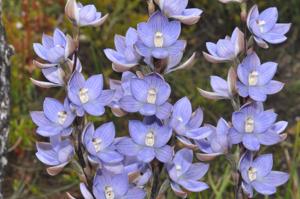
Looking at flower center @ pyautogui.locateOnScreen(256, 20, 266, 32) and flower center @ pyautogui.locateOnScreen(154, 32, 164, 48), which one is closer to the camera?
flower center @ pyautogui.locateOnScreen(154, 32, 164, 48)

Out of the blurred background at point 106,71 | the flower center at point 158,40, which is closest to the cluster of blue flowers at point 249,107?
the flower center at point 158,40

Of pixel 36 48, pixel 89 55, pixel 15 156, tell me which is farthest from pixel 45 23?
pixel 36 48

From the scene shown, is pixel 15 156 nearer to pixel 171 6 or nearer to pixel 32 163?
pixel 32 163

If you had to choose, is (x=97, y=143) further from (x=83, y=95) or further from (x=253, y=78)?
(x=253, y=78)

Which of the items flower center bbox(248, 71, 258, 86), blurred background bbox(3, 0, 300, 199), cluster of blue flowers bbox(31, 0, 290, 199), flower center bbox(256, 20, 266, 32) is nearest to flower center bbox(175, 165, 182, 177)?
cluster of blue flowers bbox(31, 0, 290, 199)

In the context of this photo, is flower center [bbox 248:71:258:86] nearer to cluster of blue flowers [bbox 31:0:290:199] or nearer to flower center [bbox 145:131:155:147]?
cluster of blue flowers [bbox 31:0:290:199]

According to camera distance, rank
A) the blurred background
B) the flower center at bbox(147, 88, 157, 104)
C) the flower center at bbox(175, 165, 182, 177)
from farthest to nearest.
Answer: the blurred background → the flower center at bbox(175, 165, 182, 177) → the flower center at bbox(147, 88, 157, 104)

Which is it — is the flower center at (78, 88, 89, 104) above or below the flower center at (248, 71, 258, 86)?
above

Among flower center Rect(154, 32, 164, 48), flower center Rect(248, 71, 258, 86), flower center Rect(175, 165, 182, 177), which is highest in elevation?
flower center Rect(154, 32, 164, 48)
